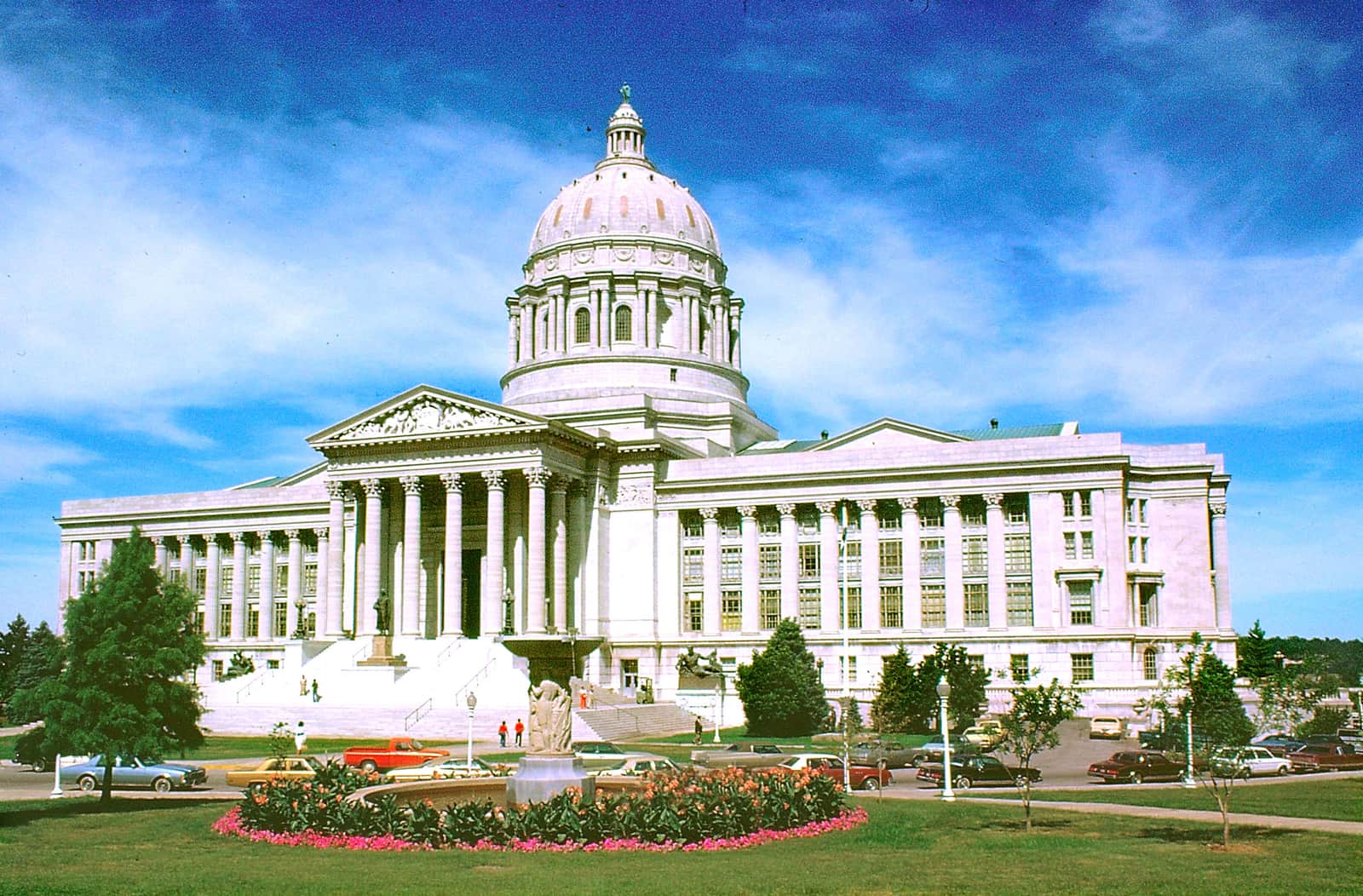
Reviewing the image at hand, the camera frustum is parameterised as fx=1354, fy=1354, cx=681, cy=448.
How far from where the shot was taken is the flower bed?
2903cm

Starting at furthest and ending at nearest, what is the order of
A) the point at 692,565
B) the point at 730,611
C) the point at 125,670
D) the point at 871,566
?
the point at 692,565 → the point at 730,611 → the point at 871,566 → the point at 125,670

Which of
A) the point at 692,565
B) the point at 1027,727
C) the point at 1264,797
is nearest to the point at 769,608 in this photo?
the point at 692,565

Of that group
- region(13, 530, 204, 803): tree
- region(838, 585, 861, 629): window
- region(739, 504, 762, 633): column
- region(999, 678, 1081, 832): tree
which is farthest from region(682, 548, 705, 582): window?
region(999, 678, 1081, 832): tree

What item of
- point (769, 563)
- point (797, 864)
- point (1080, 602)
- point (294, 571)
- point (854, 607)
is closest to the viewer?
point (797, 864)

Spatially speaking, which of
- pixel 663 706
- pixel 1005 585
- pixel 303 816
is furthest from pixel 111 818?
pixel 1005 585

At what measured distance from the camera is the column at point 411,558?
84.6 meters

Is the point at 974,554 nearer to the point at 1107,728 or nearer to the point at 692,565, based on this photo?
the point at 1107,728

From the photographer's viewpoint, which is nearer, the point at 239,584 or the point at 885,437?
the point at 885,437

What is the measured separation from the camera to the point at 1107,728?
6919 centimetres

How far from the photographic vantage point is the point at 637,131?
375 ft

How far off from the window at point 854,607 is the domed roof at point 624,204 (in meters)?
34.5

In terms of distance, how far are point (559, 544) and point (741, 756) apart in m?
37.2

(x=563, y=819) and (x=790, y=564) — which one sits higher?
(x=790, y=564)

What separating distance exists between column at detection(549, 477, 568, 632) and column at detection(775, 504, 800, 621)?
13.8 m
